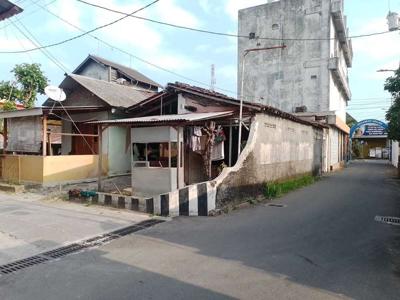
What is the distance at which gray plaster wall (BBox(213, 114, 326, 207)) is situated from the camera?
11.3 m

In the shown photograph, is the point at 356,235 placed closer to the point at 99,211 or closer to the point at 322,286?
the point at 322,286

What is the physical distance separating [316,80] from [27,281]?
27.6 meters

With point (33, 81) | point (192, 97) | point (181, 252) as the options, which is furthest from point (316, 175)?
point (33, 81)

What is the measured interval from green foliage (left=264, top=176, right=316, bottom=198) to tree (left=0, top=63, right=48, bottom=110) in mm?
18204

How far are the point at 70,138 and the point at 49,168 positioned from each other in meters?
4.09

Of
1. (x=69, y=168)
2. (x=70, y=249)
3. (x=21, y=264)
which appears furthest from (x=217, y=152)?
(x=21, y=264)

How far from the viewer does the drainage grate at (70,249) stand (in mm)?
6121

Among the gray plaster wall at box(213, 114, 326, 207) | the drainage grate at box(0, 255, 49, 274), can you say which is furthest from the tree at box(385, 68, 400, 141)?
the drainage grate at box(0, 255, 49, 274)

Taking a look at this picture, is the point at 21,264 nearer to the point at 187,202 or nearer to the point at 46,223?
the point at 46,223

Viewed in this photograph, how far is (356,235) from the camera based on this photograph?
802cm

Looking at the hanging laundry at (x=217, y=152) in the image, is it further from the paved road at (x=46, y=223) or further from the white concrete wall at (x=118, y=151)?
the white concrete wall at (x=118, y=151)

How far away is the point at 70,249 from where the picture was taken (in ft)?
23.3

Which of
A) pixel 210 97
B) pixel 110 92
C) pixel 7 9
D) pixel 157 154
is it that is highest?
pixel 110 92

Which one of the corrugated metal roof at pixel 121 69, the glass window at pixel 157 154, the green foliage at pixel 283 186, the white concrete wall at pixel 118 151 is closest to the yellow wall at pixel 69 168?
the white concrete wall at pixel 118 151
